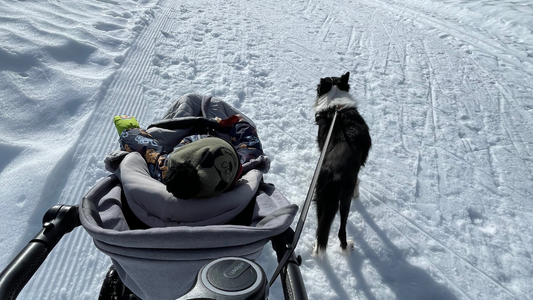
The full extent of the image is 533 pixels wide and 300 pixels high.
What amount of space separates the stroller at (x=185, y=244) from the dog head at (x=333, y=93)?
76.2 inches

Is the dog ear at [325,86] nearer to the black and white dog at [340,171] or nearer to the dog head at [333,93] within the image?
the dog head at [333,93]

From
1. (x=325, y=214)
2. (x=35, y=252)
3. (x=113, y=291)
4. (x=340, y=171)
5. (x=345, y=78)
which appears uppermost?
(x=345, y=78)

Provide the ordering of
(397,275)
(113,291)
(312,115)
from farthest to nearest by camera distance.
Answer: (312,115)
(397,275)
(113,291)

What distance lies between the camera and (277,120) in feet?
13.4

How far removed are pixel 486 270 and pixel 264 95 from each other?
3.23 meters

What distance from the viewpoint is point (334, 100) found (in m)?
3.25

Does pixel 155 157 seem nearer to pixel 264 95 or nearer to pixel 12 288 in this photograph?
pixel 12 288

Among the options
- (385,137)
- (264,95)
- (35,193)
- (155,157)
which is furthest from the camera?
(264,95)

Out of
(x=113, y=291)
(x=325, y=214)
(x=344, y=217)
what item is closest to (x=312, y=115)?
(x=344, y=217)

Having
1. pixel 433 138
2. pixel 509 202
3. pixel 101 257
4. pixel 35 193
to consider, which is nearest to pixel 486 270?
pixel 509 202

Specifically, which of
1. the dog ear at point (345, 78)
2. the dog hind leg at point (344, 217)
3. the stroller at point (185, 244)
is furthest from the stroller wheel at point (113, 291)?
the dog ear at point (345, 78)

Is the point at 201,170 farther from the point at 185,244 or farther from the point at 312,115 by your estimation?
the point at 312,115

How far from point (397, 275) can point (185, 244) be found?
1.90 metres

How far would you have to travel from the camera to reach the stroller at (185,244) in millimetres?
844
